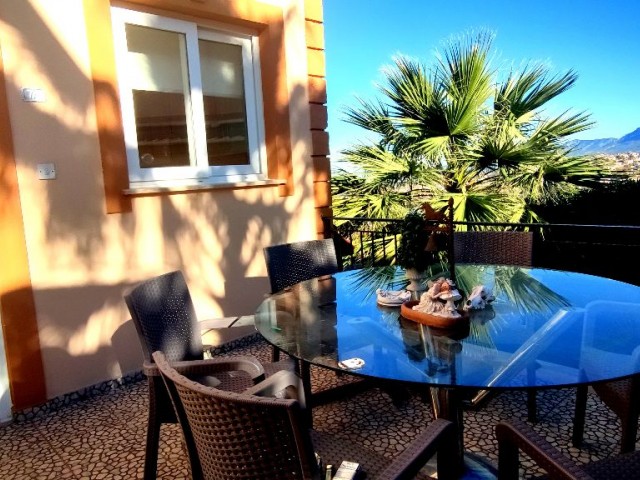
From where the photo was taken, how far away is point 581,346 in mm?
1311

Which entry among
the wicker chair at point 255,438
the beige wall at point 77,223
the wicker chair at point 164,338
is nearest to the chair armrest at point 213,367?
the wicker chair at point 164,338

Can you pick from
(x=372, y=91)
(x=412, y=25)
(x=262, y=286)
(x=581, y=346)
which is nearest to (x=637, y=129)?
(x=412, y=25)

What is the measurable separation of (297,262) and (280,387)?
1347mm

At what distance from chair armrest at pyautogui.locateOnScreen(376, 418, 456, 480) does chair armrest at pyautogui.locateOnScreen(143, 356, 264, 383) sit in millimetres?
642

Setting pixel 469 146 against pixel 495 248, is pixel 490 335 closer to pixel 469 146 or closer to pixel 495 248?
pixel 495 248

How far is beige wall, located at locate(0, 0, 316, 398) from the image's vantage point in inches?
95.4

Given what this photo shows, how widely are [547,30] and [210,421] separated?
60.0 ft

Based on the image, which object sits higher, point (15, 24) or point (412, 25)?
point (412, 25)

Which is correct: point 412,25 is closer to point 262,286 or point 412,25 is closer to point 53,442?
point 262,286

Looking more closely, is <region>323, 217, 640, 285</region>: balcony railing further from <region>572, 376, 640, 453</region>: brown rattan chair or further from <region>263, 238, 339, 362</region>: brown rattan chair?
<region>572, 376, 640, 453</region>: brown rattan chair

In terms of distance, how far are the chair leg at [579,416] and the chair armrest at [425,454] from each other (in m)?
1.09

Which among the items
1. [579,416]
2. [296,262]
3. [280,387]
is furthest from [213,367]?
[579,416]

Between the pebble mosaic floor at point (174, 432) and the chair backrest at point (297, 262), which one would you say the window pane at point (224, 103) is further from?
the pebble mosaic floor at point (174, 432)

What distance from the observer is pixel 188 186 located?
3090 millimetres
